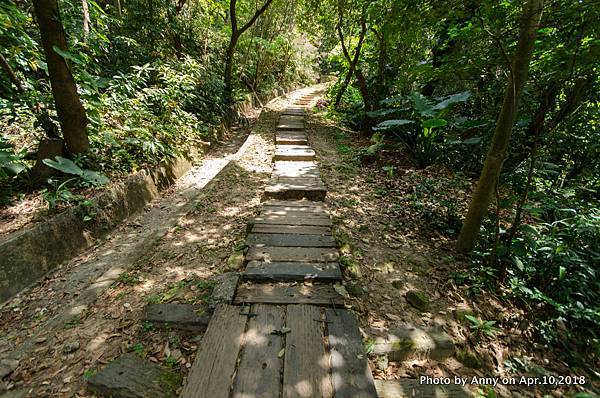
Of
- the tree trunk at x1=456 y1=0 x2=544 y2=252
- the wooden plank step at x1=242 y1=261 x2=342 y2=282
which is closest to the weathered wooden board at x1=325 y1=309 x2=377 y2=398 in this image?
the wooden plank step at x1=242 y1=261 x2=342 y2=282

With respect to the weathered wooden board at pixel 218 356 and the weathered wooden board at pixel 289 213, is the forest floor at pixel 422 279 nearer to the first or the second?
the weathered wooden board at pixel 289 213

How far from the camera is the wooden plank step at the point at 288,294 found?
206cm

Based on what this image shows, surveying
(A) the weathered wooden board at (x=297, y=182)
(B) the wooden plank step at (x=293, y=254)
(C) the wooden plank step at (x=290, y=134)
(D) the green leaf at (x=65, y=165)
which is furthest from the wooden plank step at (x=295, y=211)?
(C) the wooden plank step at (x=290, y=134)

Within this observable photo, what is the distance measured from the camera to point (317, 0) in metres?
8.41

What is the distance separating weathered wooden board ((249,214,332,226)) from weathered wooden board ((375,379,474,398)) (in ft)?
5.82

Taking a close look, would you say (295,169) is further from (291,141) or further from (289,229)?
(289,229)

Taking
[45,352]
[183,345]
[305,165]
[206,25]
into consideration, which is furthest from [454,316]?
[206,25]

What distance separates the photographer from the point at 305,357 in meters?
1.60

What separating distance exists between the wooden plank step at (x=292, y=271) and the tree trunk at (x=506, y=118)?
153cm

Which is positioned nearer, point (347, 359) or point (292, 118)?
point (347, 359)

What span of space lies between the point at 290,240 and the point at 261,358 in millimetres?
1392

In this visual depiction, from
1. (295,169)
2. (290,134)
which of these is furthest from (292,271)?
(290,134)

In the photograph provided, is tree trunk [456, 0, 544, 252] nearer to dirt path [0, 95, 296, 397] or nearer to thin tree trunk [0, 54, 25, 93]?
dirt path [0, 95, 296, 397]

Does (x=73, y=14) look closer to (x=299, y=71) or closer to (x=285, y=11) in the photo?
(x=285, y=11)
